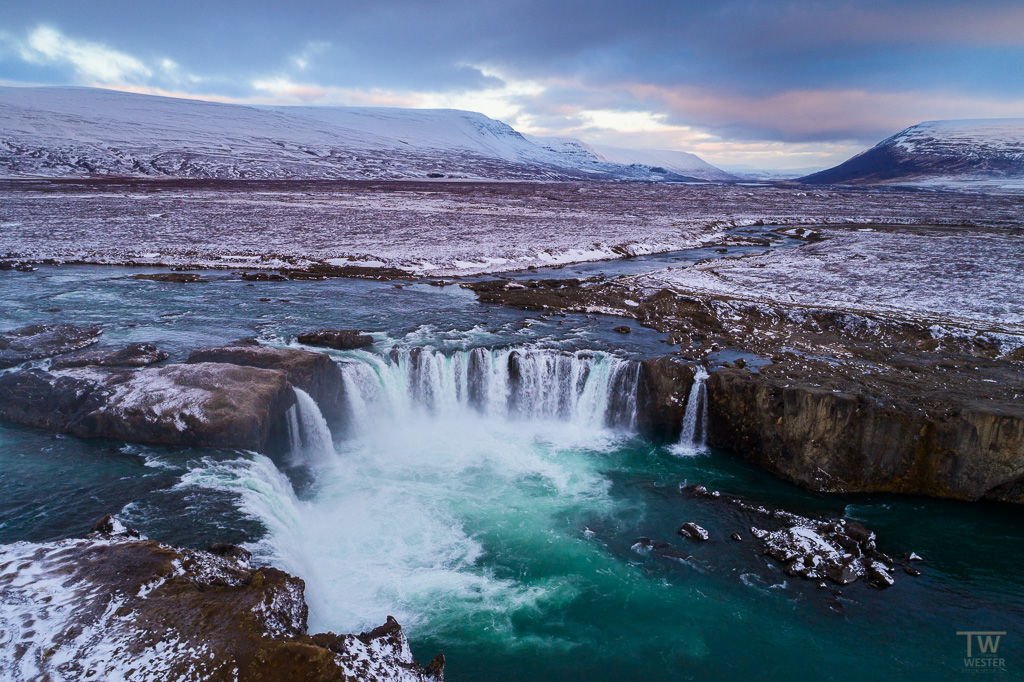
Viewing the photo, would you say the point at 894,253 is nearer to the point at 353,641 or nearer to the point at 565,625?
the point at 565,625

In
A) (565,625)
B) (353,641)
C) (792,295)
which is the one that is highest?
(792,295)

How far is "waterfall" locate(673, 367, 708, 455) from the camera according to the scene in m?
19.0

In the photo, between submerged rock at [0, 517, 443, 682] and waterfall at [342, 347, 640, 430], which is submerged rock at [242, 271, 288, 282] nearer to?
→ waterfall at [342, 347, 640, 430]

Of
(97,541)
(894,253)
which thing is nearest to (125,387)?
(97,541)

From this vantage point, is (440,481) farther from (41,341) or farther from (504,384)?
(41,341)

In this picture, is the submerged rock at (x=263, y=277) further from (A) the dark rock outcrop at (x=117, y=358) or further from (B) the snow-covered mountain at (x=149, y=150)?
(B) the snow-covered mountain at (x=149, y=150)

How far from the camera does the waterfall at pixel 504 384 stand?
20297 mm

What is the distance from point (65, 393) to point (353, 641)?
13.8m

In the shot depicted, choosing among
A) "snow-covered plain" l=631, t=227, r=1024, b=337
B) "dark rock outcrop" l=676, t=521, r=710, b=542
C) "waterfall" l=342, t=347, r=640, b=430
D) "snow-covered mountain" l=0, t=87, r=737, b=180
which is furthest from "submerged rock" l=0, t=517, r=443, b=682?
"snow-covered mountain" l=0, t=87, r=737, b=180

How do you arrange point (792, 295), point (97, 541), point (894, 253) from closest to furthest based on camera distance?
point (97, 541) < point (792, 295) < point (894, 253)

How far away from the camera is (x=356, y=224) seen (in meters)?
58.8

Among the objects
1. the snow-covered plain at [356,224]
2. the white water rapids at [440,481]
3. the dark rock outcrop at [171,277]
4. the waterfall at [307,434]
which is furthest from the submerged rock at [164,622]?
the snow-covered plain at [356,224]

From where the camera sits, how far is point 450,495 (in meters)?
16.2

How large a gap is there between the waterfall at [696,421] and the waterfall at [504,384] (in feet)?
6.10
